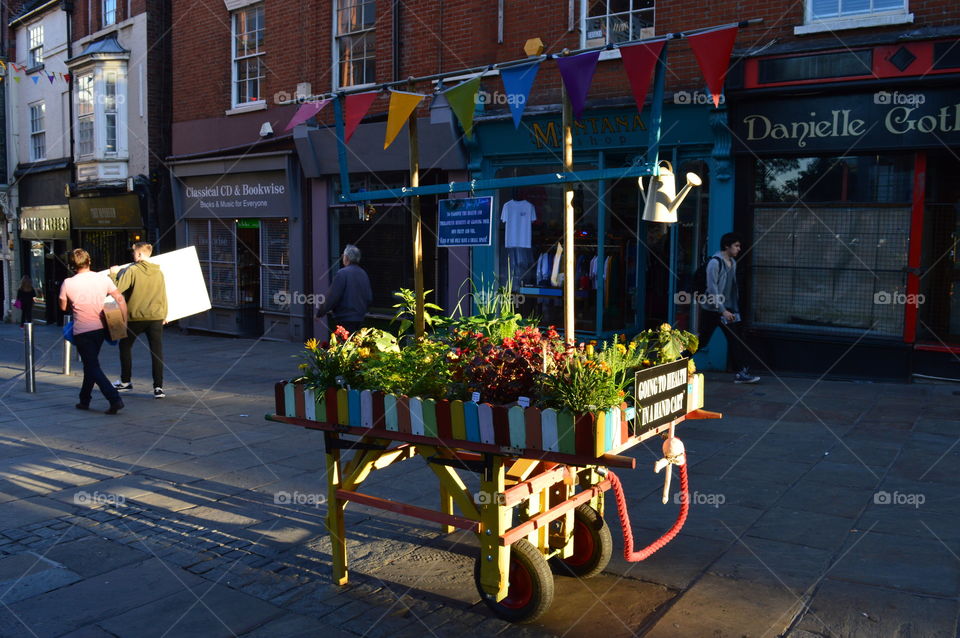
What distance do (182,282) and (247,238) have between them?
717cm

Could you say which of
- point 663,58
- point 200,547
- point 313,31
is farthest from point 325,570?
point 313,31

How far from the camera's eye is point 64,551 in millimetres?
5027

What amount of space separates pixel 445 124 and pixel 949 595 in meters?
10.1

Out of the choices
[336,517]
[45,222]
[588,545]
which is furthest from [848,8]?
[45,222]

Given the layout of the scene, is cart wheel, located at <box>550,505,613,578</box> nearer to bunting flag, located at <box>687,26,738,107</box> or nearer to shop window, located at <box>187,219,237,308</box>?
bunting flag, located at <box>687,26,738,107</box>

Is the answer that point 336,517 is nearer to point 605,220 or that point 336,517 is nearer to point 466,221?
A: point 466,221

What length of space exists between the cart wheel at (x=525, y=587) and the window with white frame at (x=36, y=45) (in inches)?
978

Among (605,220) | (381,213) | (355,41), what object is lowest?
(605,220)

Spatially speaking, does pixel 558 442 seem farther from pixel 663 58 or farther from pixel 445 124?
pixel 445 124

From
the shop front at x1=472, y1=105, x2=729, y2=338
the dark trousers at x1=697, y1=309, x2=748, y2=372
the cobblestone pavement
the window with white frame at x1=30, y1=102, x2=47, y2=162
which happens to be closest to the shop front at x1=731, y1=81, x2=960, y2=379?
the dark trousers at x1=697, y1=309, x2=748, y2=372

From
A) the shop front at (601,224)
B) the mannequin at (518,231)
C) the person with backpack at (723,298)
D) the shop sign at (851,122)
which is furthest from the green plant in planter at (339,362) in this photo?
the mannequin at (518,231)

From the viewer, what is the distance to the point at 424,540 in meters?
5.18

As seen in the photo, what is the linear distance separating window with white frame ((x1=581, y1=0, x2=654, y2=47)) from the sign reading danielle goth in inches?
331

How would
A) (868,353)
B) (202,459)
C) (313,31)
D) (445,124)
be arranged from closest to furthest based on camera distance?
(202,459) < (868,353) < (445,124) < (313,31)
